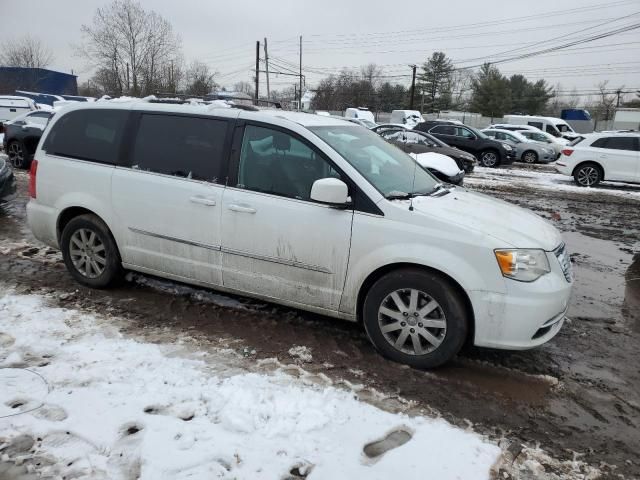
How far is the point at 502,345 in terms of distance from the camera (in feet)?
11.2

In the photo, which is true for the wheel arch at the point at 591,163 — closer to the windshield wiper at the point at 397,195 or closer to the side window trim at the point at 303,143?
the windshield wiper at the point at 397,195

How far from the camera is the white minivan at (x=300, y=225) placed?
11.2 ft

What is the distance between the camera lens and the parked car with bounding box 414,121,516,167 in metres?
20.0

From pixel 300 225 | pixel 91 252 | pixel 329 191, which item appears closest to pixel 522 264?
pixel 329 191

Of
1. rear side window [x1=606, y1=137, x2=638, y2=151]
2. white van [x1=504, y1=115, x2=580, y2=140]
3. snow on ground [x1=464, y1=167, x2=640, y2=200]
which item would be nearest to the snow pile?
snow on ground [x1=464, y1=167, x2=640, y2=200]

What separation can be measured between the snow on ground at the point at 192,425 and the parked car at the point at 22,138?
35.4 ft

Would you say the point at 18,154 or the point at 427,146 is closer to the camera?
the point at 18,154

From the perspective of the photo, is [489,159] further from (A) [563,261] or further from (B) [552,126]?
(A) [563,261]

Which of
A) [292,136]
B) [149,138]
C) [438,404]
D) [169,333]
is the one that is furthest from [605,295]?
[149,138]

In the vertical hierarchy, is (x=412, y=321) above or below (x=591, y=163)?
below

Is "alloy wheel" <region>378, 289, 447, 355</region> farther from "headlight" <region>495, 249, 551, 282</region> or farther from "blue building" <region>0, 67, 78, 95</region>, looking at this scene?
"blue building" <region>0, 67, 78, 95</region>

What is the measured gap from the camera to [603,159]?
15.1m

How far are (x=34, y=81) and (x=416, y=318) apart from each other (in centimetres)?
5755

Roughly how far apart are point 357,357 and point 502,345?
106 centimetres
